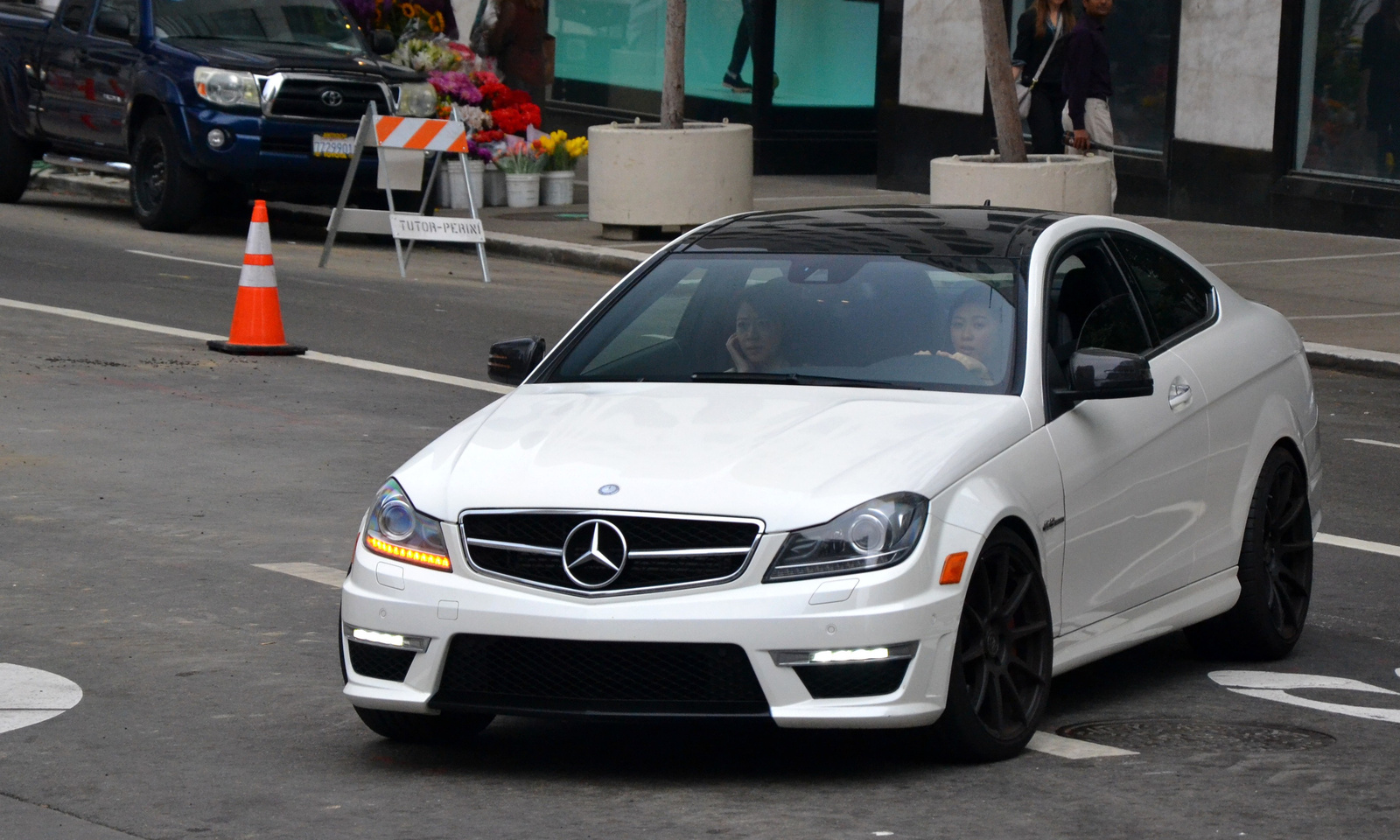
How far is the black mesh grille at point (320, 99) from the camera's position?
19859 mm

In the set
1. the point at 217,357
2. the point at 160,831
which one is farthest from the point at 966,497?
the point at 217,357

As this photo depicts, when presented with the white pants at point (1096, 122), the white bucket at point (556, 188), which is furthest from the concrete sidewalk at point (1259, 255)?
the white pants at point (1096, 122)

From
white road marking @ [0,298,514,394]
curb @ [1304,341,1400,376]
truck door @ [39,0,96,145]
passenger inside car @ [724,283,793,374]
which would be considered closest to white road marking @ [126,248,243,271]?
white road marking @ [0,298,514,394]

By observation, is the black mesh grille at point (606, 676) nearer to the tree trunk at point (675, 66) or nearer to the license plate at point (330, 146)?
the tree trunk at point (675, 66)

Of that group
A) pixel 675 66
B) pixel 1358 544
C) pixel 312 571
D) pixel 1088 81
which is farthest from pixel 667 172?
pixel 312 571

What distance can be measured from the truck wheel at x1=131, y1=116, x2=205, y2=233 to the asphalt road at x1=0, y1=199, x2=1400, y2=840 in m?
8.18

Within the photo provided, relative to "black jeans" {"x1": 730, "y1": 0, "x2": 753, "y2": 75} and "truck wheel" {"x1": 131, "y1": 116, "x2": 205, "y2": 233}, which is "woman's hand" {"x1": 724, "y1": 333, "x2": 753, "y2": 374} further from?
"black jeans" {"x1": 730, "y1": 0, "x2": 753, "y2": 75}

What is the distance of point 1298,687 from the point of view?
22.6 feet

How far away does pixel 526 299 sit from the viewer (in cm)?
1680

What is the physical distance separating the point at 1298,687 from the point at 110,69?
633 inches

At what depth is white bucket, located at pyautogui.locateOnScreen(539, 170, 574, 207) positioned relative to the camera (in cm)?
2369

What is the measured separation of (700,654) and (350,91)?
15406mm

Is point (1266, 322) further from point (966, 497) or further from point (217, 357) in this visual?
point (217, 357)

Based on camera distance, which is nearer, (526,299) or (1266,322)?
(1266,322)
